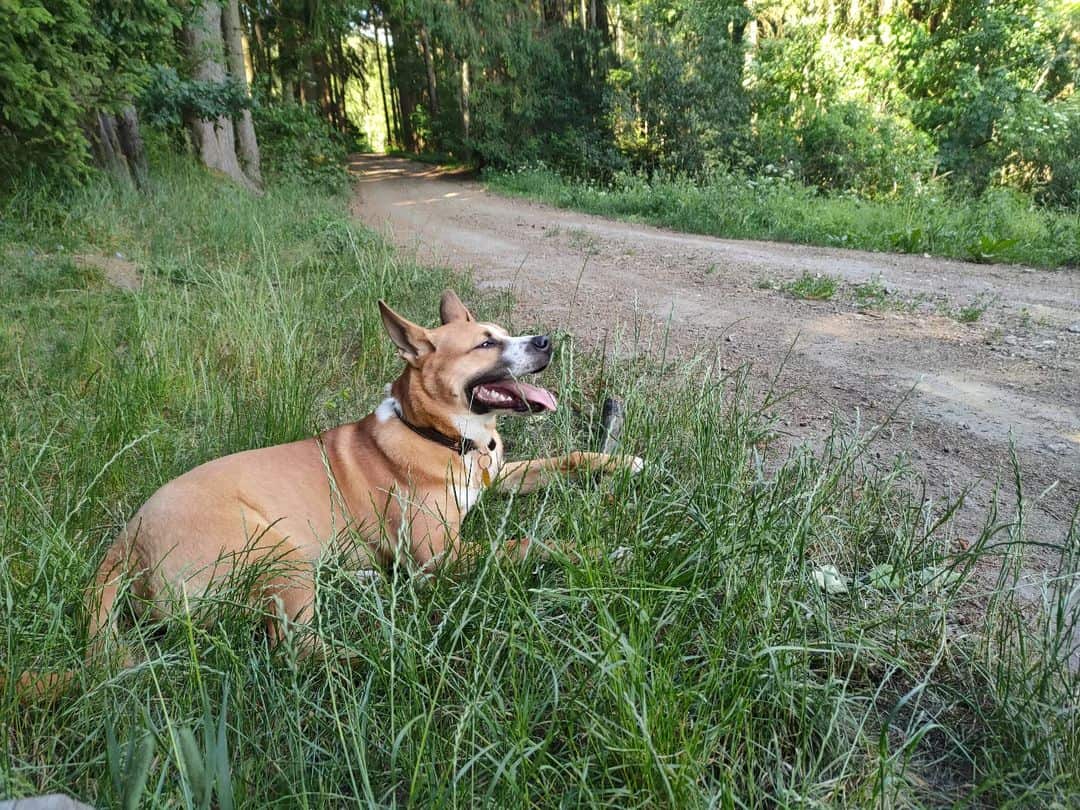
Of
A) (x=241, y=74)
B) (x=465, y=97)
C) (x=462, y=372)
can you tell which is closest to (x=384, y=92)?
(x=465, y=97)

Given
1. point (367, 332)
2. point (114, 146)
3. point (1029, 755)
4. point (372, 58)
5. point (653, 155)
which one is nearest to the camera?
point (1029, 755)

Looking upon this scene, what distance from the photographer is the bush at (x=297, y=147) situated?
16859 millimetres

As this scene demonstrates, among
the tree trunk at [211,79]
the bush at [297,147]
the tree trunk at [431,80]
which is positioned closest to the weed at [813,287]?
the tree trunk at [211,79]

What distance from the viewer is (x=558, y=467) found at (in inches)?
101

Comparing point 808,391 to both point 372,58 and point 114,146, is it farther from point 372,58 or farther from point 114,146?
point 372,58

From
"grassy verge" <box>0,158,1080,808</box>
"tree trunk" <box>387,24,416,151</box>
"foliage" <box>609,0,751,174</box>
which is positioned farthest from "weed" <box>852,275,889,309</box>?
"tree trunk" <box>387,24,416,151</box>

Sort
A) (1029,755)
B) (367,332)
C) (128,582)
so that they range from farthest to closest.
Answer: (367,332) < (128,582) < (1029,755)

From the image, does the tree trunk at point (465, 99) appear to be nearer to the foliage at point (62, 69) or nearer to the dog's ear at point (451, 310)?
the foliage at point (62, 69)

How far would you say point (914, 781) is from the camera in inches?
65.1

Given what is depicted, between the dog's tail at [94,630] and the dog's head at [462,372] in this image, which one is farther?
the dog's head at [462,372]

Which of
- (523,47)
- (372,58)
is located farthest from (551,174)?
(372,58)

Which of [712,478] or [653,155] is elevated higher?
[653,155]

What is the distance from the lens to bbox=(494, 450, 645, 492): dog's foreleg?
99.5 inches

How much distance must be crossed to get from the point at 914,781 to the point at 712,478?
1118mm
